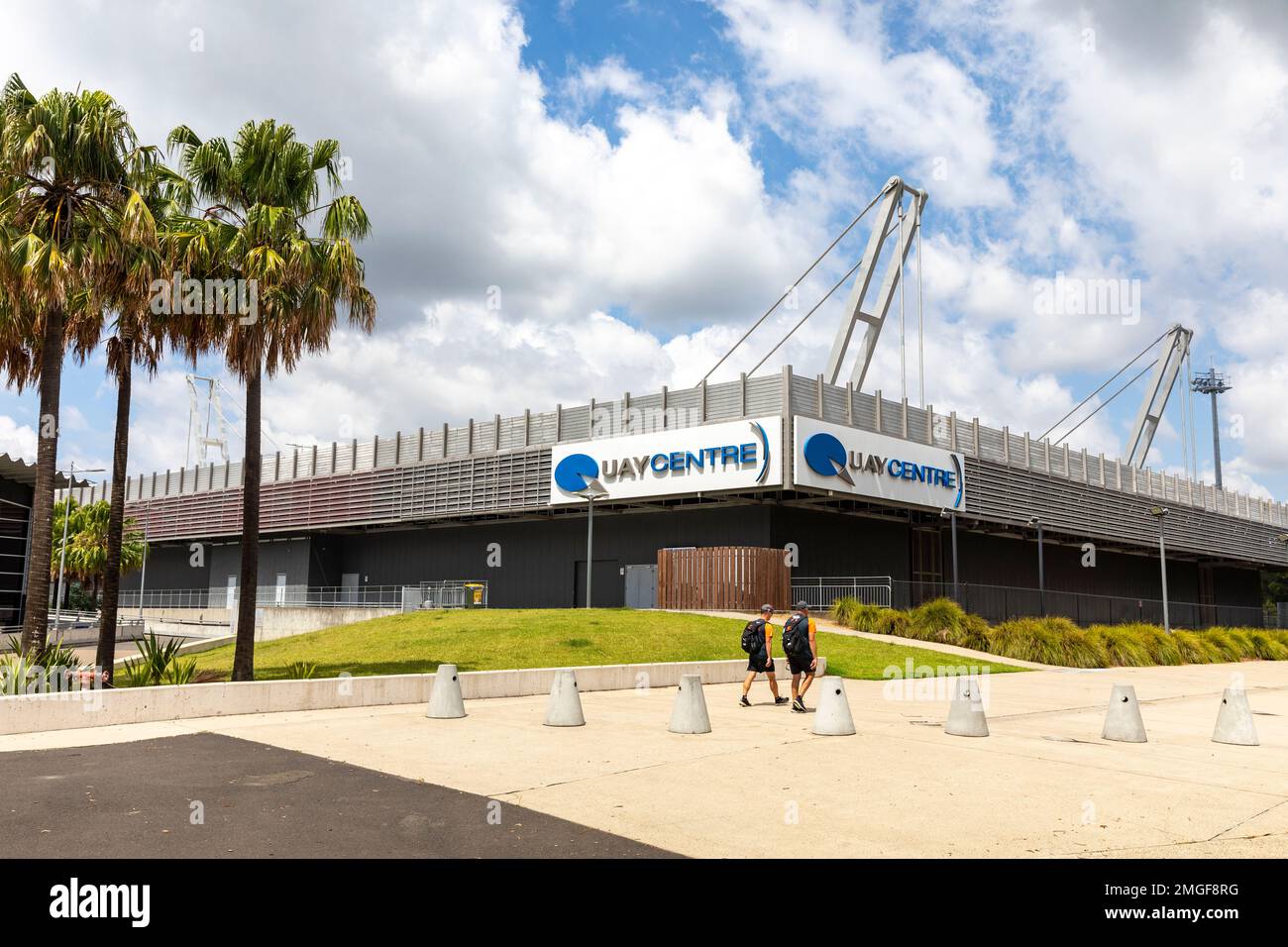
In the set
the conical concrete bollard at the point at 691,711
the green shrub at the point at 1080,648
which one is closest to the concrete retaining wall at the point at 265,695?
the conical concrete bollard at the point at 691,711

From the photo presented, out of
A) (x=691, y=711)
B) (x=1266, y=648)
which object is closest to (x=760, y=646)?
(x=691, y=711)

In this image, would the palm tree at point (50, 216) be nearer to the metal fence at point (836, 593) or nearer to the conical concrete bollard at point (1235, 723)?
the conical concrete bollard at point (1235, 723)

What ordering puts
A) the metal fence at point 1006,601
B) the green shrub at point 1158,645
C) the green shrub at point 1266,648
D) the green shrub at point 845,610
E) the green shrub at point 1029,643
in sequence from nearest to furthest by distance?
1. the green shrub at point 1029,643
2. the green shrub at point 845,610
3. the green shrub at point 1158,645
4. the metal fence at point 1006,601
5. the green shrub at point 1266,648

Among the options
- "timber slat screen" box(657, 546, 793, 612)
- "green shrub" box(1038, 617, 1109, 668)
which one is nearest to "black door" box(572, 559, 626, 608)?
"timber slat screen" box(657, 546, 793, 612)

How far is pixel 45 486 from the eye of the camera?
16.2 metres

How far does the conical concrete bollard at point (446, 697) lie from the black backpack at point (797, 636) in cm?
496

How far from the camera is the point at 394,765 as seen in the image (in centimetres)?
995

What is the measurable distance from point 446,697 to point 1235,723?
1043 centimetres

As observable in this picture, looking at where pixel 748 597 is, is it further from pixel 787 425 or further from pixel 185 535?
pixel 185 535

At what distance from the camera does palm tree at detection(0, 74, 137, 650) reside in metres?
16.1

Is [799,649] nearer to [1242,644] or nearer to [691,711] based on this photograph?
[691,711]

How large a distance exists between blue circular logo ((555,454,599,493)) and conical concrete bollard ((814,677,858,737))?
24.8 metres

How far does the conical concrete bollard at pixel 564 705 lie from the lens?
13094 mm
